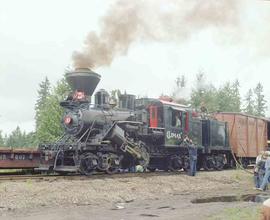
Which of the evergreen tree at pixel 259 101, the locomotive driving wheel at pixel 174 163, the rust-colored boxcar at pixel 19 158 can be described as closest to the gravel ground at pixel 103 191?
the rust-colored boxcar at pixel 19 158

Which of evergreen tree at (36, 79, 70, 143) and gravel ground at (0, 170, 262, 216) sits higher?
evergreen tree at (36, 79, 70, 143)

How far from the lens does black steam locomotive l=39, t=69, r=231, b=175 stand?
15.5 m

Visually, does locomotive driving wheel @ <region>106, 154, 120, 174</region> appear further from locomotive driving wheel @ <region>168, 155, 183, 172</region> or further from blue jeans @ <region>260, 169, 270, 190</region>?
blue jeans @ <region>260, 169, 270, 190</region>

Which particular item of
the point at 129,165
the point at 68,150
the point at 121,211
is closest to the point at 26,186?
the point at 121,211

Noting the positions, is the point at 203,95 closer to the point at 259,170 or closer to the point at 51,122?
the point at 51,122

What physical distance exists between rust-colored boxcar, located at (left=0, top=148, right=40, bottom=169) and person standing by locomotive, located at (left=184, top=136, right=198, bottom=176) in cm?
625

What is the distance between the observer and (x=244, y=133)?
81.8 feet

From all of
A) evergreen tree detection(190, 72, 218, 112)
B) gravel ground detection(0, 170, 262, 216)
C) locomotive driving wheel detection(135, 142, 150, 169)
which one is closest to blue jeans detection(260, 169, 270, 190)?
gravel ground detection(0, 170, 262, 216)

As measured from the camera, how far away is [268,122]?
A: 28.8 meters

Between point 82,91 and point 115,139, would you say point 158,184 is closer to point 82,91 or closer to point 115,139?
point 115,139

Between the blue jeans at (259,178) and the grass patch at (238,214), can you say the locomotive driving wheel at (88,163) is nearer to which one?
the blue jeans at (259,178)

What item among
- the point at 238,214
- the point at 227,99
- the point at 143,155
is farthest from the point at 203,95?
the point at 238,214

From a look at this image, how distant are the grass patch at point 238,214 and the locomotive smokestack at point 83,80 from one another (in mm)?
8281

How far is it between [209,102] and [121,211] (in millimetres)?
49732
